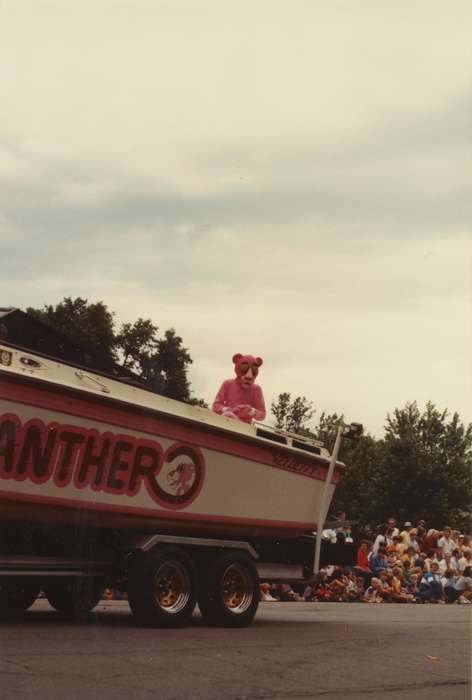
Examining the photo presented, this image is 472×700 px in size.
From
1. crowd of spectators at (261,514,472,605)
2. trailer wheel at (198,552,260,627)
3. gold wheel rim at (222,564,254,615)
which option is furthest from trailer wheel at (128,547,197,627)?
crowd of spectators at (261,514,472,605)

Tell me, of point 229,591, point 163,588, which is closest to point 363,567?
point 229,591

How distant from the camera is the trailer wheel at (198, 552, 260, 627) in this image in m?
12.8

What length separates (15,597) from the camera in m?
13.3

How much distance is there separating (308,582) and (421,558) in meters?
10.9

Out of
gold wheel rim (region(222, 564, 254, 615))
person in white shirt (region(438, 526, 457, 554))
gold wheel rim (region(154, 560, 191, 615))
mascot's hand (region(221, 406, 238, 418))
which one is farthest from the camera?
person in white shirt (region(438, 526, 457, 554))

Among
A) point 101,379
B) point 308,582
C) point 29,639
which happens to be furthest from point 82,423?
point 308,582

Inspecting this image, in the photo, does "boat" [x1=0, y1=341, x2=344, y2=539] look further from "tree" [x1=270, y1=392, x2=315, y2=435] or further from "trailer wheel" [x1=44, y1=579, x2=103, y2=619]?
"tree" [x1=270, y1=392, x2=315, y2=435]

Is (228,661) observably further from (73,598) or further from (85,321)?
(85,321)

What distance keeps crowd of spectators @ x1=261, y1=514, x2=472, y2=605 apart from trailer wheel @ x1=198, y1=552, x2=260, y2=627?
7.65m

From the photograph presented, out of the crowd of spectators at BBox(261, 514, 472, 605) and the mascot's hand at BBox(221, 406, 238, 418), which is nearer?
the mascot's hand at BBox(221, 406, 238, 418)

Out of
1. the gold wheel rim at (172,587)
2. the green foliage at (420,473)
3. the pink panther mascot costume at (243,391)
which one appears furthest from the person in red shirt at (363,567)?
the green foliage at (420,473)

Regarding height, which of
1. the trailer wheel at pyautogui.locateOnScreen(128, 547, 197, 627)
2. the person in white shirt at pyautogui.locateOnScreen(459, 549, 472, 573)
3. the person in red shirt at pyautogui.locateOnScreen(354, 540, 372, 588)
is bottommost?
the trailer wheel at pyautogui.locateOnScreen(128, 547, 197, 627)

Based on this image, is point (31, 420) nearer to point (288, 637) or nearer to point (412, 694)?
point (288, 637)

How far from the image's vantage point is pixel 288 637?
11.9 meters
